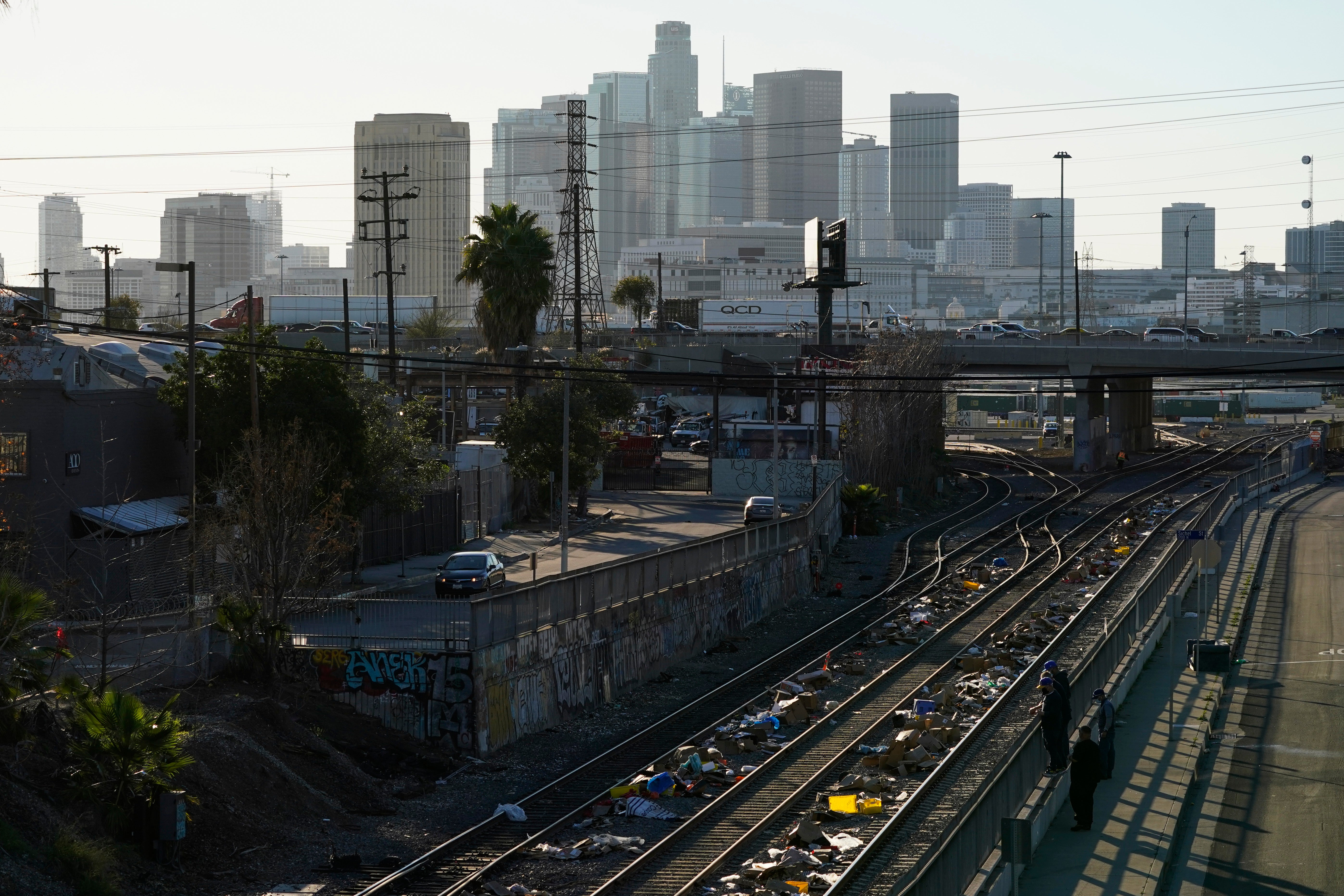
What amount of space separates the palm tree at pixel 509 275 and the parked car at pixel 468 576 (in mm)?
21627

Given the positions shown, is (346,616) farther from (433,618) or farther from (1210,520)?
(1210,520)

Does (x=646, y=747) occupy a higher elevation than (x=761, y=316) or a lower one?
lower

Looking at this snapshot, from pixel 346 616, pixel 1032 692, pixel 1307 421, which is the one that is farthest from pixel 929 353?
pixel 1307 421

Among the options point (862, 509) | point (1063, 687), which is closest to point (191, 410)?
point (1063, 687)

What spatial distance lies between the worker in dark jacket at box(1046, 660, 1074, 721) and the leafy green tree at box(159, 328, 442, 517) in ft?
66.7

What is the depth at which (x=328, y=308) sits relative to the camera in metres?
134

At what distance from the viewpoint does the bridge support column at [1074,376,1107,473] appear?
80375 mm

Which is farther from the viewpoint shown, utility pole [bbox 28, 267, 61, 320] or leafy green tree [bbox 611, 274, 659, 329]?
leafy green tree [bbox 611, 274, 659, 329]

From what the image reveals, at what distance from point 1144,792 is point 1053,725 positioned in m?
2.02

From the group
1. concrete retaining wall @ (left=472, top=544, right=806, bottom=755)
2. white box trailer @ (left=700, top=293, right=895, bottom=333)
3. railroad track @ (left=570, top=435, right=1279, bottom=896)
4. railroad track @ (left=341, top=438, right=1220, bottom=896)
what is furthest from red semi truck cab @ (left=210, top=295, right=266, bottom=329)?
white box trailer @ (left=700, top=293, right=895, bottom=333)

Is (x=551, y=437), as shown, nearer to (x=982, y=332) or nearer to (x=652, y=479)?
(x=652, y=479)

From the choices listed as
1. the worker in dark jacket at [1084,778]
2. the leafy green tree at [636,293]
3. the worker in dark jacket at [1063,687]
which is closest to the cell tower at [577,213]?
the worker in dark jacket at [1063,687]

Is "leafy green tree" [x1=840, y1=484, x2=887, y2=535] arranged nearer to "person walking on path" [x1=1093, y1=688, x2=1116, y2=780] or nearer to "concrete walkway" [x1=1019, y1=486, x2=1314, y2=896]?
"concrete walkway" [x1=1019, y1=486, x2=1314, y2=896]

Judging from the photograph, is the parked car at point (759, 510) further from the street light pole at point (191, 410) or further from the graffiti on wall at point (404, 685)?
the graffiti on wall at point (404, 685)
